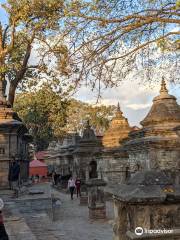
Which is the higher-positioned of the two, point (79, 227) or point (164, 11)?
point (164, 11)

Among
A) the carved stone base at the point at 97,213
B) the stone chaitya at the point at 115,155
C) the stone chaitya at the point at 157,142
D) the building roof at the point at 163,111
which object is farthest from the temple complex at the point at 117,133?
the carved stone base at the point at 97,213

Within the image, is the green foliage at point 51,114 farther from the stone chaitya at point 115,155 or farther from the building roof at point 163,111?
the building roof at point 163,111

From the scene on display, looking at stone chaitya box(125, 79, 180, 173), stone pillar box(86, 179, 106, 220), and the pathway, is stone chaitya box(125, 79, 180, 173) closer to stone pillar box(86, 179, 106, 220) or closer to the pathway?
stone pillar box(86, 179, 106, 220)

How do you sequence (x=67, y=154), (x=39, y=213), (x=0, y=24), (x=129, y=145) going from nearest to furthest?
(x=39, y=213) → (x=129, y=145) → (x=0, y=24) → (x=67, y=154)

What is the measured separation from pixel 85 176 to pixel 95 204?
44.3ft

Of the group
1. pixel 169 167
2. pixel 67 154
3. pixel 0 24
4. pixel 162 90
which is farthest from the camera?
pixel 67 154

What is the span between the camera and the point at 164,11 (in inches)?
304

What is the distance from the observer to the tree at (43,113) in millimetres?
25375

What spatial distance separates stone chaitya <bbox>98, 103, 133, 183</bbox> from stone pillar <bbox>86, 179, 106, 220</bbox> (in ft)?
20.8

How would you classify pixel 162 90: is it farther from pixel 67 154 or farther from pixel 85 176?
pixel 67 154

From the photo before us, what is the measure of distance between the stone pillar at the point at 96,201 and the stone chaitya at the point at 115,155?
6.35 metres

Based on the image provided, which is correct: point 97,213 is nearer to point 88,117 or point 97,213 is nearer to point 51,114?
point 51,114

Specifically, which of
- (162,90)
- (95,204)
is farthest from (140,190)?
(162,90)

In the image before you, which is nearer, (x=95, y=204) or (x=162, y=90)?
(x=95, y=204)
